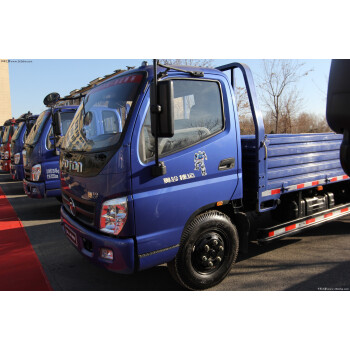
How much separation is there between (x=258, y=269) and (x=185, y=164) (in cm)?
182

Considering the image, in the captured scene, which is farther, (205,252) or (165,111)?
(205,252)

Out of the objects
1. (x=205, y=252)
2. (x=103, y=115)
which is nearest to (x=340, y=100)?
(x=205, y=252)

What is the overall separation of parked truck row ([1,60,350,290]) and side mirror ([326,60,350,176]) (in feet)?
3.88

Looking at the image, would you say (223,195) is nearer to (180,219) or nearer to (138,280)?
(180,219)

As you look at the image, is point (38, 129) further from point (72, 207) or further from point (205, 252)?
point (205, 252)

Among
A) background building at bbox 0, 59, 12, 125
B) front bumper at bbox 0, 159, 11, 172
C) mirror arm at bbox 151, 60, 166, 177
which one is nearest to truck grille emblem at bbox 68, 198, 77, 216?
mirror arm at bbox 151, 60, 166, 177

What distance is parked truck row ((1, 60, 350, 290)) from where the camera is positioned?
2.51m

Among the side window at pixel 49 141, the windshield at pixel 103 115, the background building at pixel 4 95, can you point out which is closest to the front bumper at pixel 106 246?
the windshield at pixel 103 115

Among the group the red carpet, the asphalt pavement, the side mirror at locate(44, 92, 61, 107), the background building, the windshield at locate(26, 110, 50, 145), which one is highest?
the background building

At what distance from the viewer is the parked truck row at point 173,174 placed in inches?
98.7

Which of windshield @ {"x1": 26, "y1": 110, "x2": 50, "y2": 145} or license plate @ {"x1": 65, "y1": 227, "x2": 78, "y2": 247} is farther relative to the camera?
windshield @ {"x1": 26, "y1": 110, "x2": 50, "y2": 145}

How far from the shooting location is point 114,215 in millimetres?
2516

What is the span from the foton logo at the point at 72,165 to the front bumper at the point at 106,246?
570 millimetres

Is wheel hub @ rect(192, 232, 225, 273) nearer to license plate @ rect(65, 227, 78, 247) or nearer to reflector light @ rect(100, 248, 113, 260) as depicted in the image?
reflector light @ rect(100, 248, 113, 260)
